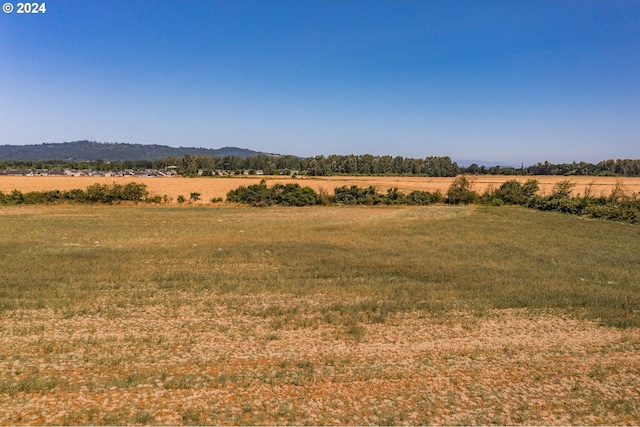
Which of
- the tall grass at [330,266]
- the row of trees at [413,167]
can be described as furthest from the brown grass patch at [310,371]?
the row of trees at [413,167]

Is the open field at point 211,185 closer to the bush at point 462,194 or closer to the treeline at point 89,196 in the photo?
the bush at point 462,194

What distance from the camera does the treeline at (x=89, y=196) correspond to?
43.7 metres

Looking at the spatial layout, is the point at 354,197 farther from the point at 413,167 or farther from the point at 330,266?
the point at 413,167

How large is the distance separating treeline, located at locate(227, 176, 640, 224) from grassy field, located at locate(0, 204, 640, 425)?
2476cm

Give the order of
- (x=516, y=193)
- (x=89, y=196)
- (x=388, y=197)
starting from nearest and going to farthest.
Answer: (x=89, y=196), (x=516, y=193), (x=388, y=197)

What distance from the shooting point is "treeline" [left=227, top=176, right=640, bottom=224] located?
42.6 meters

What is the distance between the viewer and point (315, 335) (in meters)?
9.88

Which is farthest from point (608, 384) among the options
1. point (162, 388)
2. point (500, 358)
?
point (162, 388)

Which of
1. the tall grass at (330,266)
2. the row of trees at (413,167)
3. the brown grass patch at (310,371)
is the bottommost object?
the tall grass at (330,266)

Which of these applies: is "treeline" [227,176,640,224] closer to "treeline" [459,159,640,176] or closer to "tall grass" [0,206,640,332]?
"tall grass" [0,206,640,332]

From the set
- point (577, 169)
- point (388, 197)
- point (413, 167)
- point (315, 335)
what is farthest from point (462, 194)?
point (577, 169)

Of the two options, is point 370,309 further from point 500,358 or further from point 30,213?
point 30,213

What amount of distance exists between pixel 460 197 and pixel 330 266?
136ft

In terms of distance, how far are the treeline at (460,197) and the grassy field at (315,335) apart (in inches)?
975
